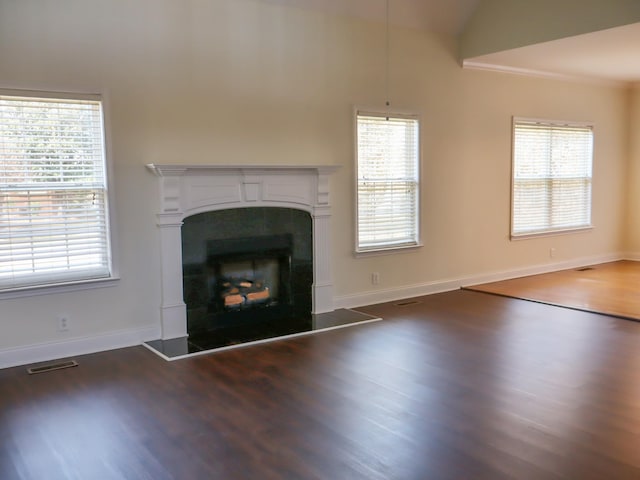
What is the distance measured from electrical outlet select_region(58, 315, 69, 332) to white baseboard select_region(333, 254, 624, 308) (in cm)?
253

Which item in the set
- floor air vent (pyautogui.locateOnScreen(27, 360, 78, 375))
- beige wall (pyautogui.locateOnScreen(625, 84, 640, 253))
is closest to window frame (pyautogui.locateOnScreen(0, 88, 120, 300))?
floor air vent (pyautogui.locateOnScreen(27, 360, 78, 375))

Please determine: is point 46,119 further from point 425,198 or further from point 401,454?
point 425,198

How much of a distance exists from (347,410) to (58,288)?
245 cm

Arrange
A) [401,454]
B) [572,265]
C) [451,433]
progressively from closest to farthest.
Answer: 1. [401,454]
2. [451,433]
3. [572,265]

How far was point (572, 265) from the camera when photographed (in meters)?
8.31

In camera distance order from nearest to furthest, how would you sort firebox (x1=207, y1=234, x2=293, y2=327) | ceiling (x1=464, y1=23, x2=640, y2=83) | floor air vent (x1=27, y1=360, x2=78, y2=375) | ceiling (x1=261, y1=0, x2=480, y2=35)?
floor air vent (x1=27, y1=360, x2=78, y2=375)
firebox (x1=207, y1=234, x2=293, y2=327)
ceiling (x1=261, y1=0, x2=480, y2=35)
ceiling (x1=464, y1=23, x2=640, y2=83)

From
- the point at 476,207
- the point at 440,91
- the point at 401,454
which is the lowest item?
the point at 401,454

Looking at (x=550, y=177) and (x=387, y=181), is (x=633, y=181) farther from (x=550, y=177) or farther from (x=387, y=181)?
(x=387, y=181)

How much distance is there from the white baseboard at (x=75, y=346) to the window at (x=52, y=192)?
1.54 ft

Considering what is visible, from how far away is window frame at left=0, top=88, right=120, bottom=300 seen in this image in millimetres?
4211

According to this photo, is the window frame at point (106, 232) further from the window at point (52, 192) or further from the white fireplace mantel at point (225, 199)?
the white fireplace mantel at point (225, 199)

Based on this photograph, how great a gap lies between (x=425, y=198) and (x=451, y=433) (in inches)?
150

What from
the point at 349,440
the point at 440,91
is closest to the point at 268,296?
the point at 349,440

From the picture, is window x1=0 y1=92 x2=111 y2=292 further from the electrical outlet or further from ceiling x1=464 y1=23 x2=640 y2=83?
ceiling x1=464 y1=23 x2=640 y2=83
